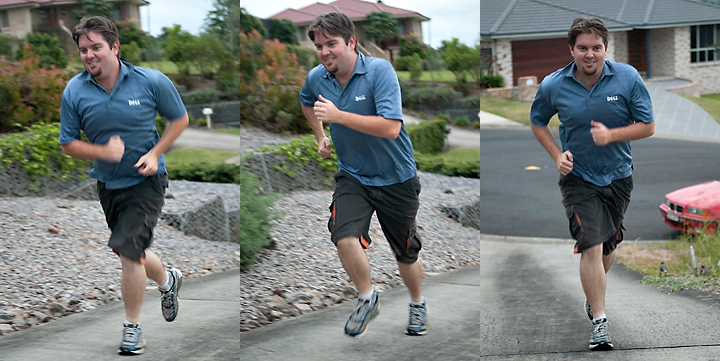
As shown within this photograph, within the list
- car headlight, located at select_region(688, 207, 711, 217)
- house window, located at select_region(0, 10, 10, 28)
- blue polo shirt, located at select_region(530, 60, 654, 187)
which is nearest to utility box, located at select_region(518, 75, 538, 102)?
car headlight, located at select_region(688, 207, 711, 217)

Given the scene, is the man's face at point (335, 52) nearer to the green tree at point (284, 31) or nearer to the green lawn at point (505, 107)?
the green tree at point (284, 31)

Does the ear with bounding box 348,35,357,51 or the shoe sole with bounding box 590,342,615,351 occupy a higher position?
the ear with bounding box 348,35,357,51

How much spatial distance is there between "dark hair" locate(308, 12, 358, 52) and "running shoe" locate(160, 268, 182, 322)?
1566mm

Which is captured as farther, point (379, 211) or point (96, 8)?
point (96, 8)

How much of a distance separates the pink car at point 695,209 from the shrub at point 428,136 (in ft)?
10.8

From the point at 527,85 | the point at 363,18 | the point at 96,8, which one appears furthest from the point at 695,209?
the point at 96,8

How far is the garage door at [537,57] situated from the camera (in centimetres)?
895

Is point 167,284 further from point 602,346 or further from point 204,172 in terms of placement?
point 602,346

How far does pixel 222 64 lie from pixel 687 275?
376 cm

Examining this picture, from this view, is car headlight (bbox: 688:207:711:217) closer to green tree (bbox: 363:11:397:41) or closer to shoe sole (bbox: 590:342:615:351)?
shoe sole (bbox: 590:342:615:351)

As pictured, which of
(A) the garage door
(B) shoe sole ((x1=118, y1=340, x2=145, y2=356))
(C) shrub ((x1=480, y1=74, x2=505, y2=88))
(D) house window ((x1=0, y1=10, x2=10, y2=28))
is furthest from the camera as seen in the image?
(C) shrub ((x1=480, y1=74, x2=505, y2=88))

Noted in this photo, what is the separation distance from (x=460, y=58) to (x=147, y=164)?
5.05 feet

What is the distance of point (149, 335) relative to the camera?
3508mm

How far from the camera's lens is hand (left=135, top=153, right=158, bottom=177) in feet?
10.1
